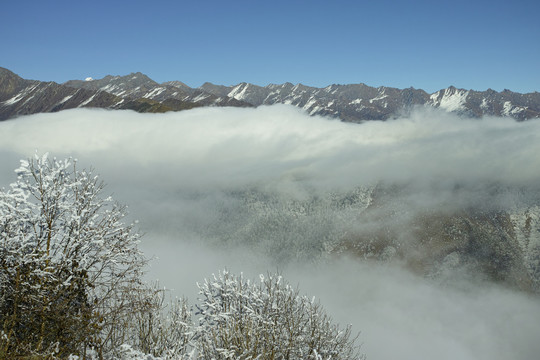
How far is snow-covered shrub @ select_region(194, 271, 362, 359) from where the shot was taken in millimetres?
23000

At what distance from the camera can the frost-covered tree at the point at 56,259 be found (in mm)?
14492

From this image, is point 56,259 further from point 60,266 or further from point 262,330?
point 262,330

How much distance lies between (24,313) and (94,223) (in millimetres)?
5057

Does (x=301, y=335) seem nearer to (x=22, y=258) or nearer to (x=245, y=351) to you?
(x=245, y=351)

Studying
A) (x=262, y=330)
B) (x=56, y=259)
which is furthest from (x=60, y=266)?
(x=262, y=330)

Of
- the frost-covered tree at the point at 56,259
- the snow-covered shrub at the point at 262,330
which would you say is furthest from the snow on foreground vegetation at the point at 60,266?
Result: the snow-covered shrub at the point at 262,330

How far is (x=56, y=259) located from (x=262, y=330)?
45.9 ft

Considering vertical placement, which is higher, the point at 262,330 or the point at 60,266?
the point at 60,266

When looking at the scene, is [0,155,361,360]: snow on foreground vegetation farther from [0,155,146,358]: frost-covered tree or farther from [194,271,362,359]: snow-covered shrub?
[194,271,362,359]: snow-covered shrub

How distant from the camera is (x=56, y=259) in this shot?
52.5 feet

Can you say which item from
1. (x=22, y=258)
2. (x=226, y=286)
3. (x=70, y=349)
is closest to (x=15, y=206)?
(x=22, y=258)

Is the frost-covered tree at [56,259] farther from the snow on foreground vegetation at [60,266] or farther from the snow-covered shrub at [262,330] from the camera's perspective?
the snow-covered shrub at [262,330]

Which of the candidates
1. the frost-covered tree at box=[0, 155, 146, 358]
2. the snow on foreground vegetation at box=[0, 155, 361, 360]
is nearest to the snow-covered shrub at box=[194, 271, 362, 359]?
the snow on foreground vegetation at box=[0, 155, 361, 360]

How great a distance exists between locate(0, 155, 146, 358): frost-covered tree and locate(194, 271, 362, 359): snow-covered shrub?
834 centimetres
